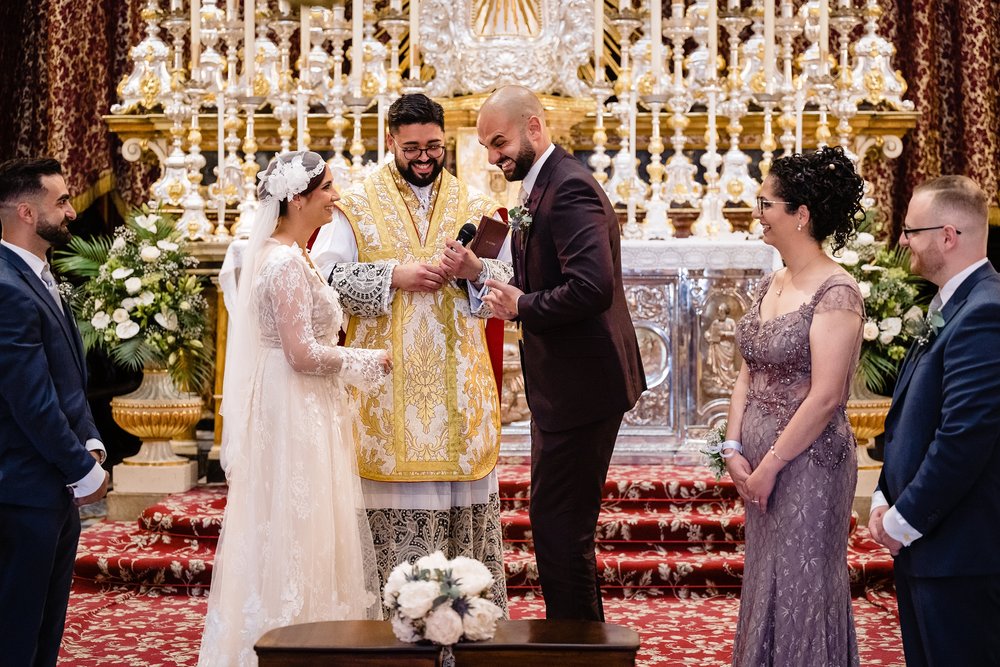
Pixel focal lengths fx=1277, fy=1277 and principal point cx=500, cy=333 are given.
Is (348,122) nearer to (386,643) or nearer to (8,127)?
(8,127)

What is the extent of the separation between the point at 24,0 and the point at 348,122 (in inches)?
102

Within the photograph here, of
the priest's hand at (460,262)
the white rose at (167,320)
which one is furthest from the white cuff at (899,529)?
the white rose at (167,320)

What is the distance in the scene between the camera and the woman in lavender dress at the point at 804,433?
3326 millimetres

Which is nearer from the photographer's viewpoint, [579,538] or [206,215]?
[579,538]

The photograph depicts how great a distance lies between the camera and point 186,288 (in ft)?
21.1

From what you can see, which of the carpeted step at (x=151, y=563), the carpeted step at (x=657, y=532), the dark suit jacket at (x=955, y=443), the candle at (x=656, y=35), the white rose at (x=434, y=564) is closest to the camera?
the dark suit jacket at (x=955, y=443)

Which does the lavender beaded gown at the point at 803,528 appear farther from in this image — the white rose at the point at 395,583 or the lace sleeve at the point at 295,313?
the lace sleeve at the point at 295,313

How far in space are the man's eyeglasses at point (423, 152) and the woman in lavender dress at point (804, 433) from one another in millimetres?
1124

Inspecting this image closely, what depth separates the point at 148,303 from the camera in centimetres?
633

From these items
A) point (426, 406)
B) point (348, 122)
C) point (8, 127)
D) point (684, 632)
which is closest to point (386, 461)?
point (426, 406)

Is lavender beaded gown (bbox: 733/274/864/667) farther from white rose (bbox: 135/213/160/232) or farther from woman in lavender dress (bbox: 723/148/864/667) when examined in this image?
white rose (bbox: 135/213/160/232)

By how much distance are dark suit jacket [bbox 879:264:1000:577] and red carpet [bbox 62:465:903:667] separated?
Result: 158cm

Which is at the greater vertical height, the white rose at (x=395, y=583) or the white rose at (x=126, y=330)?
the white rose at (x=126, y=330)

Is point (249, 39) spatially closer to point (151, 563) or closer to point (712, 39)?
point (712, 39)
